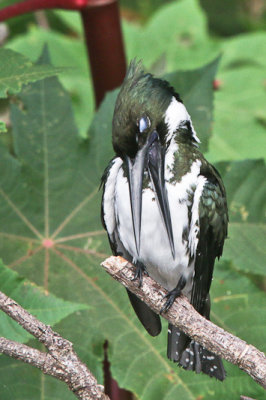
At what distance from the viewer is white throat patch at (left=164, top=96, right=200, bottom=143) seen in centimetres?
168

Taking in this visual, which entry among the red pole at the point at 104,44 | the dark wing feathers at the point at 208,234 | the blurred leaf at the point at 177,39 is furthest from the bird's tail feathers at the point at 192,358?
the blurred leaf at the point at 177,39

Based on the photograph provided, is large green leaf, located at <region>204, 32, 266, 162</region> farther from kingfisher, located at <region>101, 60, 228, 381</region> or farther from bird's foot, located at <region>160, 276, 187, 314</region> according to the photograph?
bird's foot, located at <region>160, 276, 187, 314</region>

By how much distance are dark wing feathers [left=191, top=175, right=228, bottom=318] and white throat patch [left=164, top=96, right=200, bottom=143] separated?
0.53 ft

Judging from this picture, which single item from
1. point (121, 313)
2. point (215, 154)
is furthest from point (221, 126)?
point (121, 313)

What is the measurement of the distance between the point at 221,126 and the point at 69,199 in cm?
100

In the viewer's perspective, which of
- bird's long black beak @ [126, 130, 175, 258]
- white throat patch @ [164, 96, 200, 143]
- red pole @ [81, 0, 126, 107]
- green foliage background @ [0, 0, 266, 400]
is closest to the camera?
bird's long black beak @ [126, 130, 175, 258]

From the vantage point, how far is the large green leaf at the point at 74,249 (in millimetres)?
1823

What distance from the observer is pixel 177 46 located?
10.2ft

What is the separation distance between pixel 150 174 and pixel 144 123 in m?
0.12

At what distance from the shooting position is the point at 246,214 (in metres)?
1.94

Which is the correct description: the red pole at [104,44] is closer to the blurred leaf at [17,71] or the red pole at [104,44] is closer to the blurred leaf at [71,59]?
the blurred leaf at [71,59]

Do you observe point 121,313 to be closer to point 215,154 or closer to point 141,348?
point 141,348

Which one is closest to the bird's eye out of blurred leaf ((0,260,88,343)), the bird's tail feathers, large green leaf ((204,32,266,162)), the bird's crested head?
the bird's crested head

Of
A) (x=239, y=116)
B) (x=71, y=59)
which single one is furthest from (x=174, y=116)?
(x=71, y=59)
